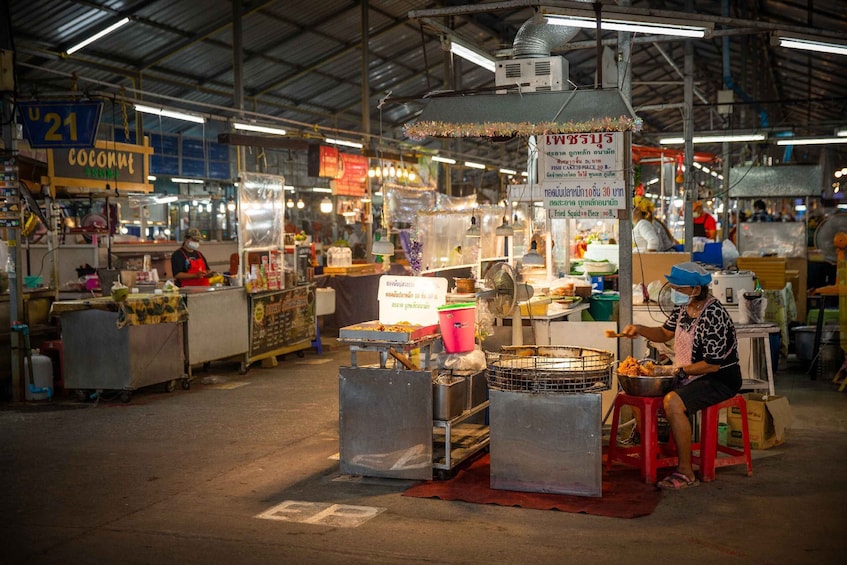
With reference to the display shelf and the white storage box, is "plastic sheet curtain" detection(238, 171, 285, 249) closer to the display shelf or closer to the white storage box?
the white storage box

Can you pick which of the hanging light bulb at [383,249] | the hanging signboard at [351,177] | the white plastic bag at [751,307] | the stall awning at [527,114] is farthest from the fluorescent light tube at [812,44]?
the hanging signboard at [351,177]

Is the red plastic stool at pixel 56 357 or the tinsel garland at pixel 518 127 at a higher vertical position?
the tinsel garland at pixel 518 127

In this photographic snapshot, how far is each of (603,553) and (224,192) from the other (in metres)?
25.4

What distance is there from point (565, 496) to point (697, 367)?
1412 millimetres

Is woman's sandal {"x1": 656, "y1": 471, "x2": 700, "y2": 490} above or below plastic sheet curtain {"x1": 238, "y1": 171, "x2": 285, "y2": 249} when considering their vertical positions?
below

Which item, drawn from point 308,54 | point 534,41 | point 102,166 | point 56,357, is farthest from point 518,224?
point 308,54

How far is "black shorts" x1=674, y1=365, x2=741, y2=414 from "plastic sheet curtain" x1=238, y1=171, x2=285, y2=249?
7.54 meters

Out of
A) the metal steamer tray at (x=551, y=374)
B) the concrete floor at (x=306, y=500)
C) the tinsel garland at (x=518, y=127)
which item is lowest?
the concrete floor at (x=306, y=500)

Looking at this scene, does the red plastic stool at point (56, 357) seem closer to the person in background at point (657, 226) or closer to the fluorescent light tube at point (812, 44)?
the person in background at point (657, 226)

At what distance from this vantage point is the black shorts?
637 cm

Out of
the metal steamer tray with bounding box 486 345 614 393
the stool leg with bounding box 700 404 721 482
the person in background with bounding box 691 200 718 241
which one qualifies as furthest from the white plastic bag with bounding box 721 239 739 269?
the metal steamer tray with bounding box 486 345 614 393

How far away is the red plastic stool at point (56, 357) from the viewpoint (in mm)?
10750

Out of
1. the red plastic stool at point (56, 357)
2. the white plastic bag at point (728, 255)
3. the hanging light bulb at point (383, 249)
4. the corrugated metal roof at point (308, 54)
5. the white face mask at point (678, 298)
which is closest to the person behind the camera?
the white face mask at point (678, 298)

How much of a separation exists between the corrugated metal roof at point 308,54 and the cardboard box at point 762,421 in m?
5.79
